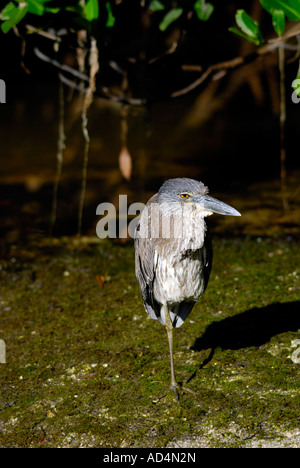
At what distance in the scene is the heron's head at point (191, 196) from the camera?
352cm

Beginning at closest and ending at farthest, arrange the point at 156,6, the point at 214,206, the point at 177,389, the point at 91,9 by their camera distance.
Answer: the point at 214,206 → the point at 177,389 → the point at 91,9 → the point at 156,6

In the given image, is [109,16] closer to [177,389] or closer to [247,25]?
[247,25]

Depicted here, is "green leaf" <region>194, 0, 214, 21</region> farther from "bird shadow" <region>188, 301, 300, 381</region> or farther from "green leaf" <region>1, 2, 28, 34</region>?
"bird shadow" <region>188, 301, 300, 381</region>

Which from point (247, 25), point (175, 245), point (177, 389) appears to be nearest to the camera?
point (175, 245)

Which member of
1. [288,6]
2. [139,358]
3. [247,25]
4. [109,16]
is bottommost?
[139,358]

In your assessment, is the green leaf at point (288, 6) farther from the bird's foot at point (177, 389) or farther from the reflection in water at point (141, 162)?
the bird's foot at point (177, 389)

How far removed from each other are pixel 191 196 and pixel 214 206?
0.55ft

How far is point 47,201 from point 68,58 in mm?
5822

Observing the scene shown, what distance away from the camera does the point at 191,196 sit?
3.58 metres

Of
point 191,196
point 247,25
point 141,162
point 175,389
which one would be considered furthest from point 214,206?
point 141,162

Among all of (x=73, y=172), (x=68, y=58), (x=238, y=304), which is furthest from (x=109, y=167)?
(x=238, y=304)

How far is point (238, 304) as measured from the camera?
4.84m

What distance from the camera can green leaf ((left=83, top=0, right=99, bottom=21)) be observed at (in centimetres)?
414

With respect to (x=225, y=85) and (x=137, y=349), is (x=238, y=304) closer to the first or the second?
(x=137, y=349)
